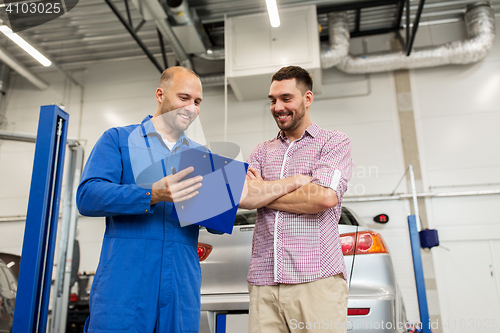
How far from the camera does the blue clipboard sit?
1203 millimetres

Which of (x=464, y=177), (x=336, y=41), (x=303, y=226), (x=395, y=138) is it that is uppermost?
(x=336, y=41)

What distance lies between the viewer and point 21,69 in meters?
6.42

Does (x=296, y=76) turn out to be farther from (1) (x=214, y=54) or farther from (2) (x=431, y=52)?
(2) (x=431, y=52)

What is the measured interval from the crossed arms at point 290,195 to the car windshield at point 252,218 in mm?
798

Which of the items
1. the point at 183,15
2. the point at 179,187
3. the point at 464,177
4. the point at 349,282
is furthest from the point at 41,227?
the point at 464,177

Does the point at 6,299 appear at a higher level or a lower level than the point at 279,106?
lower

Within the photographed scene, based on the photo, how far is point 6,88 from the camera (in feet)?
23.6

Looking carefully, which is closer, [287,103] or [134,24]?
[287,103]

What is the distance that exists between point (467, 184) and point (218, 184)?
5139 millimetres

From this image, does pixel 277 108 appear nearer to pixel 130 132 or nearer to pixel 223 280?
pixel 130 132

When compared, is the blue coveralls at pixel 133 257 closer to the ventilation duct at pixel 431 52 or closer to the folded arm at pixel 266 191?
the folded arm at pixel 266 191

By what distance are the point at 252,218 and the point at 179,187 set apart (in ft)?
4.11

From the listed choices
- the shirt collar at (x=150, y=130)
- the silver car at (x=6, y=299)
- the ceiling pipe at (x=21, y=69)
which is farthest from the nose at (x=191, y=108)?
the ceiling pipe at (x=21, y=69)

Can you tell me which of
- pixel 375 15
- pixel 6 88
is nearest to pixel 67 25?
pixel 6 88
